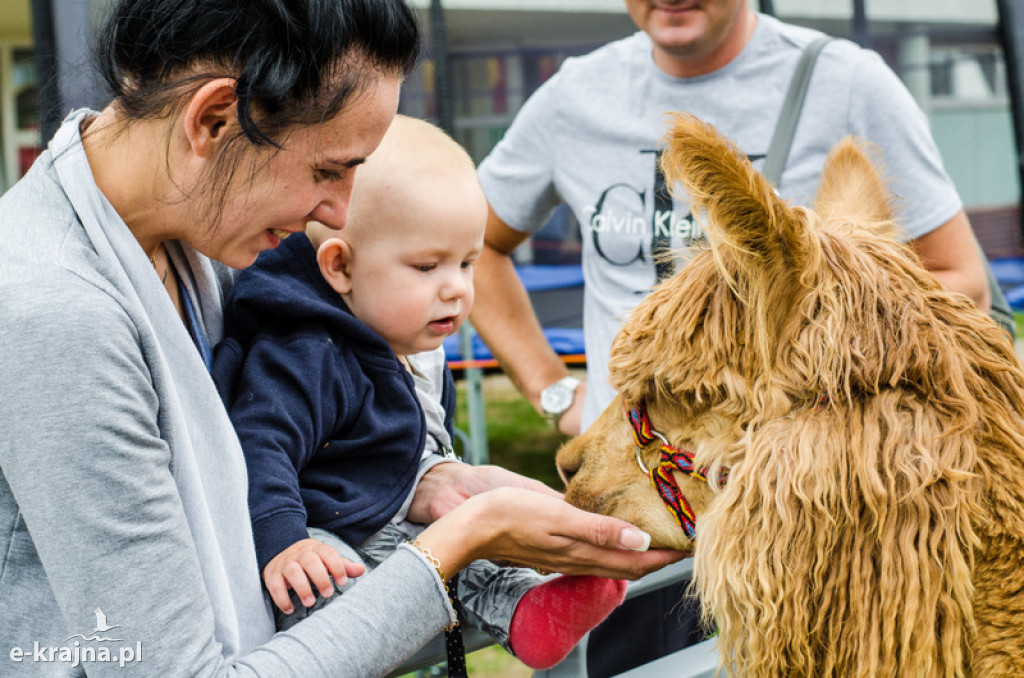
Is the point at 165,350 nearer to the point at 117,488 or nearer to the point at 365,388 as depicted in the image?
the point at 117,488

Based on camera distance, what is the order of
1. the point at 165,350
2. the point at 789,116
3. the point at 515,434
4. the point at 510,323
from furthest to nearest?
1. the point at 515,434
2. the point at 510,323
3. the point at 789,116
4. the point at 165,350

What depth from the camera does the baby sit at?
1.69m

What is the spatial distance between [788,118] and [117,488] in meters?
2.01

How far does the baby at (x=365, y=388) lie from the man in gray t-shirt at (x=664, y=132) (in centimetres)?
74

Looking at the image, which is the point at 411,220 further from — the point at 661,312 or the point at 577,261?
the point at 577,261

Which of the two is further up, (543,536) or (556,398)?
(543,536)

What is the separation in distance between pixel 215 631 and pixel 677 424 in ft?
2.82

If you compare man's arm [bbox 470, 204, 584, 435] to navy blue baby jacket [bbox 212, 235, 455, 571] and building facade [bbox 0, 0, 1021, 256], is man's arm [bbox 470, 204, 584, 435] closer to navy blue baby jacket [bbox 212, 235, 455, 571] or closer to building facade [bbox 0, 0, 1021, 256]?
navy blue baby jacket [bbox 212, 235, 455, 571]

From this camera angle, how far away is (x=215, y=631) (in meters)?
1.42

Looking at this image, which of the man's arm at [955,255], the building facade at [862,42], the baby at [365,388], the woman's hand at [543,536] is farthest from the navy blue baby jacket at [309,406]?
the building facade at [862,42]

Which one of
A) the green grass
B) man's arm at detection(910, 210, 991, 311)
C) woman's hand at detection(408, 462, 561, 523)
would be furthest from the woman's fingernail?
the green grass

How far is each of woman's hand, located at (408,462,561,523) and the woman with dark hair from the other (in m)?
0.36

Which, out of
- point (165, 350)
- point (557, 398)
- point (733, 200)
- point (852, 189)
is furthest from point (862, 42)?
point (165, 350)

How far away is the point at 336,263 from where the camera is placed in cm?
200
